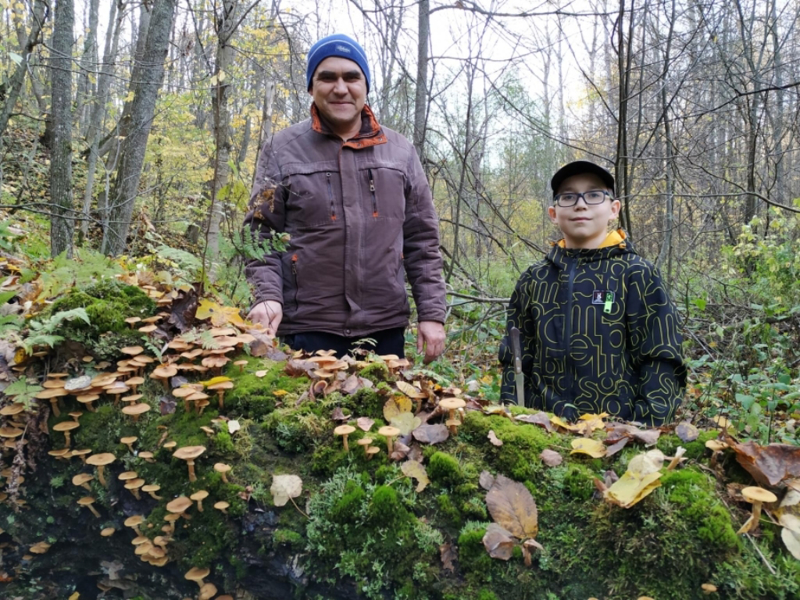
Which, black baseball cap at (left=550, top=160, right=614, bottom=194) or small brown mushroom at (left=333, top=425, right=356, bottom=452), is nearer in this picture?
small brown mushroom at (left=333, top=425, right=356, bottom=452)

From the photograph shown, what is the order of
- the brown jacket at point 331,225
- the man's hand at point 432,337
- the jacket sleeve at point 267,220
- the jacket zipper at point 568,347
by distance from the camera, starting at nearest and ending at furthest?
1. the jacket zipper at point 568,347
2. the jacket sleeve at point 267,220
3. the brown jacket at point 331,225
4. the man's hand at point 432,337

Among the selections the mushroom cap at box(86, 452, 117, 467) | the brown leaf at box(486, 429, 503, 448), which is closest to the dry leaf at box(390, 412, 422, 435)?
the brown leaf at box(486, 429, 503, 448)

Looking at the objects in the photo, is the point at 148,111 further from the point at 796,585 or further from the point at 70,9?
the point at 796,585

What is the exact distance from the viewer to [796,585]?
4.83 feet

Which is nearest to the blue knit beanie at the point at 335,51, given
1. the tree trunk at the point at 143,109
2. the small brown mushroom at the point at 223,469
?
the small brown mushroom at the point at 223,469

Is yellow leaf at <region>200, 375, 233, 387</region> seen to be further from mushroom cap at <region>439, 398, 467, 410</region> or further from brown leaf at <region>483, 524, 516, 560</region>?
brown leaf at <region>483, 524, 516, 560</region>

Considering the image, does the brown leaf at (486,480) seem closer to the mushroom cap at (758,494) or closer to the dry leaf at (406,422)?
Answer: the dry leaf at (406,422)

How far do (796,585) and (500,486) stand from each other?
0.88m

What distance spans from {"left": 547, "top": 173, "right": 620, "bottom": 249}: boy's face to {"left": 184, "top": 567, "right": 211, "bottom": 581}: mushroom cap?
261 centimetres

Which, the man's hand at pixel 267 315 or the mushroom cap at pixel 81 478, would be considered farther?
the man's hand at pixel 267 315

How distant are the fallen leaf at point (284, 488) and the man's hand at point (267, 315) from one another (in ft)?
4.87

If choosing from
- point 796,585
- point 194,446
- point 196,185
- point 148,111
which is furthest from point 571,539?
point 196,185

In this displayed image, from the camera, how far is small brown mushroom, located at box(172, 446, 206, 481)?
6.78ft

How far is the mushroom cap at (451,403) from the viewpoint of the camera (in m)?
2.20
